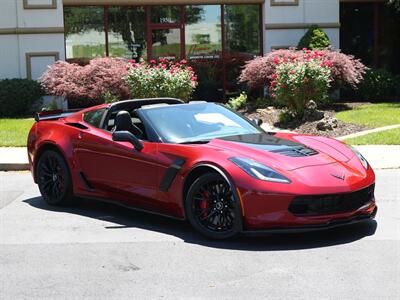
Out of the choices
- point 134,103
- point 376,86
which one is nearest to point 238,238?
point 134,103

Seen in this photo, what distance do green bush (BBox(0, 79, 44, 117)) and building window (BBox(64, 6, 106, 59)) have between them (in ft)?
6.63

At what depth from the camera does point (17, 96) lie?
1841 centimetres

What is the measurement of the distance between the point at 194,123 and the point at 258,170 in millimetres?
1389

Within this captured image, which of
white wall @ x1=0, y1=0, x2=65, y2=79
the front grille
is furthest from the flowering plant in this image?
the front grille

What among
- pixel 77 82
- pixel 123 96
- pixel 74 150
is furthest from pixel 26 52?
pixel 74 150

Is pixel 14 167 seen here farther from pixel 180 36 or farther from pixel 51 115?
pixel 180 36

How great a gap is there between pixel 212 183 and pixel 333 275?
1.58 metres

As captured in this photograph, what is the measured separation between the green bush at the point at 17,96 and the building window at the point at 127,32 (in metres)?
2.92

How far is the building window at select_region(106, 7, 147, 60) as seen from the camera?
67.8ft

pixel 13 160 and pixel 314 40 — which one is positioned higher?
pixel 314 40

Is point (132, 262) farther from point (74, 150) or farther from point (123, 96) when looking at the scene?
point (123, 96)

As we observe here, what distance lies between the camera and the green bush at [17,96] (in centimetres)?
1833

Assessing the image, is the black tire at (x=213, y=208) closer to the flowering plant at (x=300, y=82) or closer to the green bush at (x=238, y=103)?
the flowering plant at (x=300, y=82)

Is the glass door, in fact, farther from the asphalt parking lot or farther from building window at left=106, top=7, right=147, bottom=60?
the asphalt parking lot
